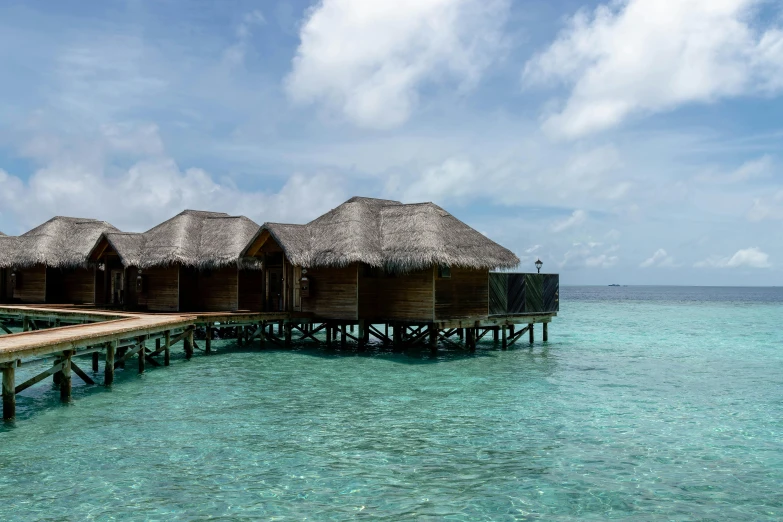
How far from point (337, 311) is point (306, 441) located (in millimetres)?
12850

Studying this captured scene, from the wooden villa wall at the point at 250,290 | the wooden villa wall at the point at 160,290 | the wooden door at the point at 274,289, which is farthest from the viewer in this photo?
the wooden villa wall at the point at 250,290

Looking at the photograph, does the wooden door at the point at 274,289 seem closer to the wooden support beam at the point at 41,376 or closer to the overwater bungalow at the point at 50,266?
the overwater bungalow at the point at 50,266

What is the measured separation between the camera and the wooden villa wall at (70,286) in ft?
114

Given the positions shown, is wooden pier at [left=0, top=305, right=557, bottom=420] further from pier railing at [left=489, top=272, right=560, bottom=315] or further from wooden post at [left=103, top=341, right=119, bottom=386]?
pier railing at [left=489, top=272, right=560, bottom=315]

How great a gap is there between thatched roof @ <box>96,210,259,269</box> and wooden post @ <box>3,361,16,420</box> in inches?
550

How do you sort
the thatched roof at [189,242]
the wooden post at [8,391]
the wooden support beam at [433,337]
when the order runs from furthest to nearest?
the thatched roof at [189,242], the wooden support beam at [433,337], the wooden post at [8,391]

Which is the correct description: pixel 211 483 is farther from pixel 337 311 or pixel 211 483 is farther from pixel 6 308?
pixel 6 308

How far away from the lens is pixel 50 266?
3475 cm

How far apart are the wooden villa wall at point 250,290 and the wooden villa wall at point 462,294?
9258mm

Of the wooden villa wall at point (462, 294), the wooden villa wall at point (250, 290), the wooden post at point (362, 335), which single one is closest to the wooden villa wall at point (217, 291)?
the wooden villa wall at point (250, 290)

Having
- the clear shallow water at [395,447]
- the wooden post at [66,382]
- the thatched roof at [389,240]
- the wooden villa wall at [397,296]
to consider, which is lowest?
the clear shallow water at [395,447]

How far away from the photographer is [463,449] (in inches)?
438

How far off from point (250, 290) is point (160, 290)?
12.1 feet

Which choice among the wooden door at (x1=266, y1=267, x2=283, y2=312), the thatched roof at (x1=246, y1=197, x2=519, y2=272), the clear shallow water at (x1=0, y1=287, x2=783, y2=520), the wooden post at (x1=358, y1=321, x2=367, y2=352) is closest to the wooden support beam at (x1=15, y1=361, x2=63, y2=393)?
the clear shallow water at (x1=0, y1=287, x2=783, y2=520)
